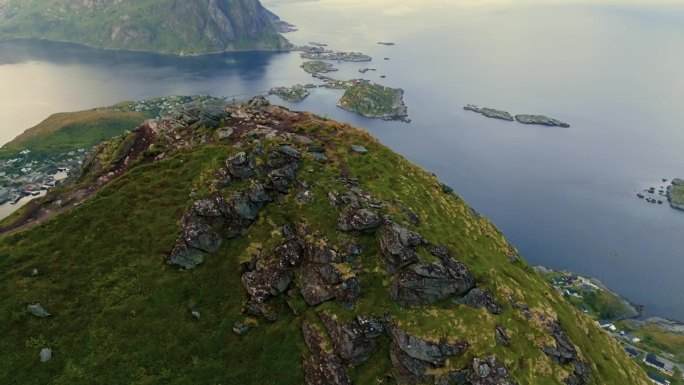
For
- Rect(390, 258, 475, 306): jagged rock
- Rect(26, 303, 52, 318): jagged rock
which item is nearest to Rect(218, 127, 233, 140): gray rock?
Rect(26, 303, 52, 318): jagged rock

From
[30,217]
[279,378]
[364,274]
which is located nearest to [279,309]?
[279,378]

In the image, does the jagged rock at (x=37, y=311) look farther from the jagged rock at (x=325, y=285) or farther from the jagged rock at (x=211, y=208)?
the jagged rock at (x=325, y=285)

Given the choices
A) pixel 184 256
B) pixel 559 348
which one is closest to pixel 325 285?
pixel 184 256

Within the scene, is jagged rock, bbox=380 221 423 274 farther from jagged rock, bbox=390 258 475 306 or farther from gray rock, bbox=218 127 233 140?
gray rock, bbox=218 127 233 140

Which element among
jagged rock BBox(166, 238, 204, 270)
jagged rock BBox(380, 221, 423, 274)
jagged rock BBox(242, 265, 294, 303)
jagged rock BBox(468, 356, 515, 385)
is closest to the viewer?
jagged rock BBox(468, 356, 515, 385)

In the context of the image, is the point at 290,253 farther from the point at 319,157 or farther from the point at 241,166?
the point at 319,157

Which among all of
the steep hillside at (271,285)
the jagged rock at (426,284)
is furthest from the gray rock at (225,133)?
the jagged rock at (426,284)

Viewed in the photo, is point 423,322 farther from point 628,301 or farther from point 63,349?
point 628,301
